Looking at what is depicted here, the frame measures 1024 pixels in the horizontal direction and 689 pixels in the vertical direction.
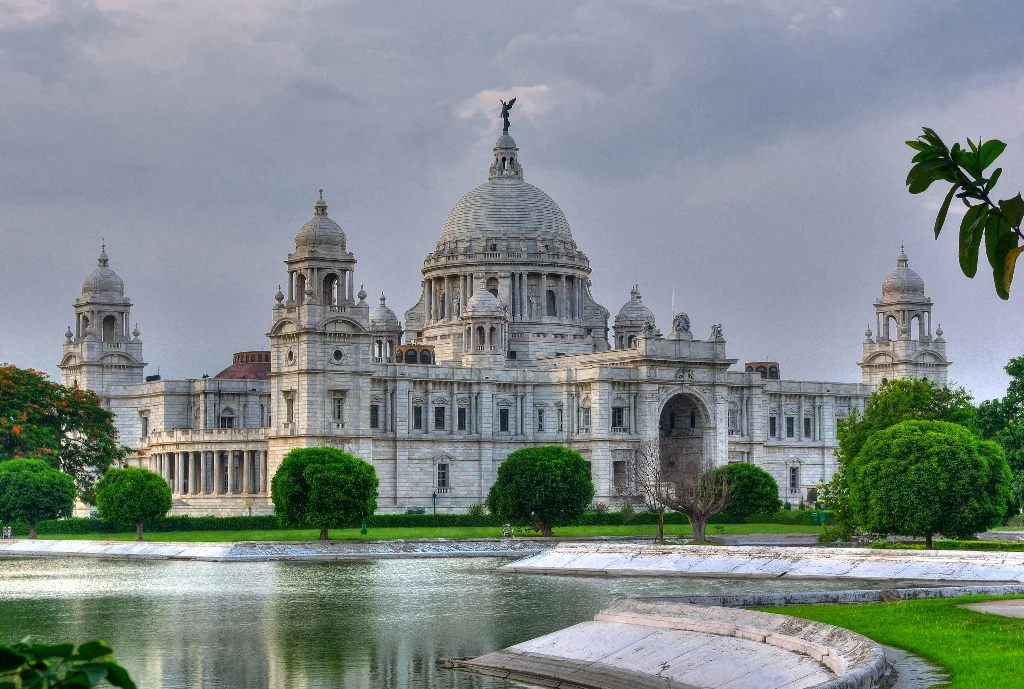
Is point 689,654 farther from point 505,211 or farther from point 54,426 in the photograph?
point 505,211

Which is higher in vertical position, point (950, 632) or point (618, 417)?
point (618, 417)

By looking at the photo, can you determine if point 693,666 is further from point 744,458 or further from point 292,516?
point 744,458

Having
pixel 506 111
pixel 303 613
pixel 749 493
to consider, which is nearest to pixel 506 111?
pixel 506 111

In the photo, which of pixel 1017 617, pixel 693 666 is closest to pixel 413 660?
pixel 693 666

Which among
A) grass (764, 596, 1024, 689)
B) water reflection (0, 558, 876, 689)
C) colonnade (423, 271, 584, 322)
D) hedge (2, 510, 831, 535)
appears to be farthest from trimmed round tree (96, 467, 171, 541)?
grass (764, 596, 1024, 689)

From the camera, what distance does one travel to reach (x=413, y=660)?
117 feet

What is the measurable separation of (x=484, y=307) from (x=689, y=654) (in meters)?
96.2

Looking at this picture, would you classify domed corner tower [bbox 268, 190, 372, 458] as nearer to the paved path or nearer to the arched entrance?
the arched entrance

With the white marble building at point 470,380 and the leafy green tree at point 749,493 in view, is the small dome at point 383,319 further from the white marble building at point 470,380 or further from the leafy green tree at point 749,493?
the leafy green tree at point 749,493

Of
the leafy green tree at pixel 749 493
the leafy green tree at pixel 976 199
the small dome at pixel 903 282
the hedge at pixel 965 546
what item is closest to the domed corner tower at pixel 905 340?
the small dome at pixel 903 282

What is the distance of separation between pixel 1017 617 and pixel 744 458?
3734 inches

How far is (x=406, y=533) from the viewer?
90.2 meters

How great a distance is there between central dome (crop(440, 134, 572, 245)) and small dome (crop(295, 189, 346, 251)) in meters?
26.7

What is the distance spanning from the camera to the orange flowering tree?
98.6m
